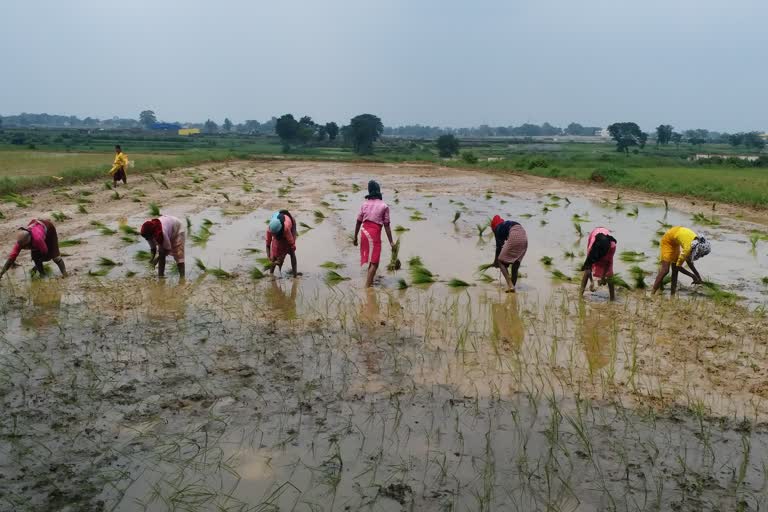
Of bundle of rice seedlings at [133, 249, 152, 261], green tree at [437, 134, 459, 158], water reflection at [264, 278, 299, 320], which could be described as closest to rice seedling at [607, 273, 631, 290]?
water reflection at [264, 278, 299, 320]

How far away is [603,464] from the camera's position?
139 inches

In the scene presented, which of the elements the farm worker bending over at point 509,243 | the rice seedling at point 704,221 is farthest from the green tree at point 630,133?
the farm worker bending over at point 509,243

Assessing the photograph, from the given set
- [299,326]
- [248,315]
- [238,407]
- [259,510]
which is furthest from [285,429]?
[248,315]

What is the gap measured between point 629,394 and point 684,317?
7.53ft

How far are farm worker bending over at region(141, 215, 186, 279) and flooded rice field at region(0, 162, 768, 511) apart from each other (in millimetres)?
290

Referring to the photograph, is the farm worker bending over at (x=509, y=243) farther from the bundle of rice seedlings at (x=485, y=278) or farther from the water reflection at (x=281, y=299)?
the water reflection at (x=281, y=299)

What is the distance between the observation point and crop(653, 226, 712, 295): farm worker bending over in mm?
6871

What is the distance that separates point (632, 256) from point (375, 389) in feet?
21.3

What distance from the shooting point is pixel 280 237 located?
→ 7426 millimetres

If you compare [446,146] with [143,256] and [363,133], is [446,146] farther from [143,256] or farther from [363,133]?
[143,256]

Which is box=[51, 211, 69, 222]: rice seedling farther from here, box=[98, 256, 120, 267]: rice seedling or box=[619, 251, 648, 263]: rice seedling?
box=[619, 251, 648, 263]: rice seedling

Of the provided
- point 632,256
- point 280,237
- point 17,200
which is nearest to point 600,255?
point 632,256

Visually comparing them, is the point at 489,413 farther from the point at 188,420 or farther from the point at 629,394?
the point at 188,420

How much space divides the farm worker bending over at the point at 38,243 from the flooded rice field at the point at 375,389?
0.31m
